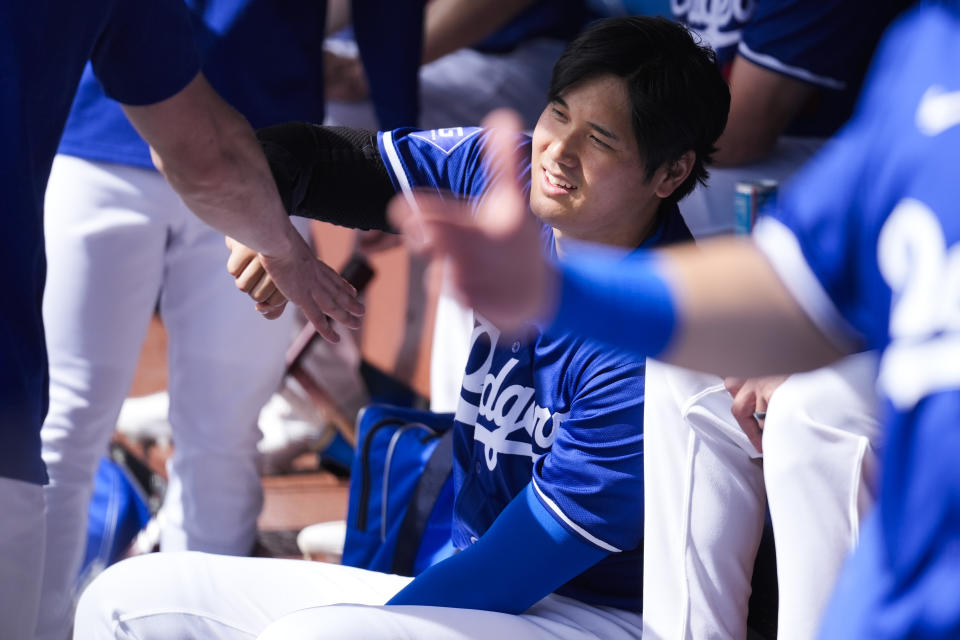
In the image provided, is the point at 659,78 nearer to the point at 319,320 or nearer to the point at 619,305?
the point at 319,320

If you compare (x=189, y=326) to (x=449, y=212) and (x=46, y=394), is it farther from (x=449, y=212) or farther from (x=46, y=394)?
(x=449, y=212)

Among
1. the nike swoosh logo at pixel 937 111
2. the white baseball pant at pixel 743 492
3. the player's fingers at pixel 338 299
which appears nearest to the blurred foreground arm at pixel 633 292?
the nike swoosh logo at pixel 937 111

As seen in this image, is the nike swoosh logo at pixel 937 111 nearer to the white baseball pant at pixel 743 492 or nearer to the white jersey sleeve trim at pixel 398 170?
the white baseball pant at pixel 743 492

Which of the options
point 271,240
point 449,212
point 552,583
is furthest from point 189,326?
point 449,212

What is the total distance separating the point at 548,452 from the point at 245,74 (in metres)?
0.95

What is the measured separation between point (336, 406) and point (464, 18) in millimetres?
914

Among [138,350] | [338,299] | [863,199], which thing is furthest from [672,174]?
[138,350]

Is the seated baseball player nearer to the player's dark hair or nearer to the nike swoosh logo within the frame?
the player's dark hair

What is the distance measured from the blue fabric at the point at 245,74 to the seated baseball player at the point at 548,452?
48 cm

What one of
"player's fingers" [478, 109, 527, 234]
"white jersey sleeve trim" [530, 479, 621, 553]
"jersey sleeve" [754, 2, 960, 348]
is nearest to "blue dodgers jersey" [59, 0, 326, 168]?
"white jersey sleeve trim" [530, 479, 621, 553]

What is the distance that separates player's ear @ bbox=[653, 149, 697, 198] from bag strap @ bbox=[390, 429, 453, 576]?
50 centimetres

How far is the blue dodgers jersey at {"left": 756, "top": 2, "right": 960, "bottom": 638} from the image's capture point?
0.68 metres

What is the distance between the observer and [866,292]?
2.48ft

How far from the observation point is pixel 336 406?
2.75 meters
